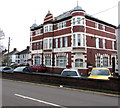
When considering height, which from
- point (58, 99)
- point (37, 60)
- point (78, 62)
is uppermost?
point (37, 60)

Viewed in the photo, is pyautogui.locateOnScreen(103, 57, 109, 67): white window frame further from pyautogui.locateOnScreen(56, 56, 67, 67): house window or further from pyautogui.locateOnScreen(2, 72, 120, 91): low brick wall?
pyautogui.locateOnScreen(2, 72, 120, 91): low brick wall

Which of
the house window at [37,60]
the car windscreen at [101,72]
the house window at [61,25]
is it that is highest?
the house window at [61,25]

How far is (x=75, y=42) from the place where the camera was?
88.5ft

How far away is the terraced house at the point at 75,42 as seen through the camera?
2669cm

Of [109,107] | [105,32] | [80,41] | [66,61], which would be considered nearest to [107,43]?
[105,32]

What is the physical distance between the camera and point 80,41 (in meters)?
26.7

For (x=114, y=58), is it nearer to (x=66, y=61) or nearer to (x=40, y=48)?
(x=66, y=61)

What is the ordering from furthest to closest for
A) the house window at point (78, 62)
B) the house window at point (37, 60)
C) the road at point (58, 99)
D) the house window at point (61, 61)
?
the house window at point (37, 60) < the house window at point (61, 61) < the house window at point (78, 62) < the road at point (58, 99)

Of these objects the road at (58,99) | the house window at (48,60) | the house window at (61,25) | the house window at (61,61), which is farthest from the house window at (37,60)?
the road at (58,99)

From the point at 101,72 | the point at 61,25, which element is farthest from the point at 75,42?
the point at 101,72

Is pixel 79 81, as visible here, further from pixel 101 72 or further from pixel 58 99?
pixel 58 99

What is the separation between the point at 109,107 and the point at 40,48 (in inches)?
1224

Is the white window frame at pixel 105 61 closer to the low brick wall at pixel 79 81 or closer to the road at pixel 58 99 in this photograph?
the low brick wall at pixel 79 81

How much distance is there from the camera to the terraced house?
2669cm
